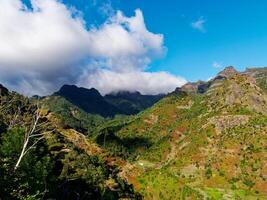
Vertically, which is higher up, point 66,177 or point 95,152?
point 95,152

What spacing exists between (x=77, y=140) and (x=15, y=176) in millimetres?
114056

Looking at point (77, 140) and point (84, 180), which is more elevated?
point (77, 140)

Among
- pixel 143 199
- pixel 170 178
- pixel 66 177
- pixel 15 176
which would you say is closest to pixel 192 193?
pixel 170 178

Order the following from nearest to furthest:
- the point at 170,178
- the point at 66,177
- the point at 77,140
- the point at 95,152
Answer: the point at 66,177 < the point at 170,178 < the point at 95,152 < the point at 77,140

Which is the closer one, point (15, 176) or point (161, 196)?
point (15, 176)

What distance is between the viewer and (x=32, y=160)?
7319 centimetres

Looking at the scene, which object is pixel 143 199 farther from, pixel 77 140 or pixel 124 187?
pixel 77 140

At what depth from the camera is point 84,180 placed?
338 ft

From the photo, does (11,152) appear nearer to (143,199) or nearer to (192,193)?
(143,199)

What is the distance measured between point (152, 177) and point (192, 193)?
16.5 metres

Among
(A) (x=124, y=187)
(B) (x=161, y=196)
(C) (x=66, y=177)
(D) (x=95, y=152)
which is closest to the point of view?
(C) (x=66, y=177)

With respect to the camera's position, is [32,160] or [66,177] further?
[66,177]

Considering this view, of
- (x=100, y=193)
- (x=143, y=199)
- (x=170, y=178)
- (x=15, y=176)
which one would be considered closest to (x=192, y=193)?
(x=170, y=178)

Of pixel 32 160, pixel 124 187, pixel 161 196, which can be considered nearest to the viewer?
pixel 32 160
